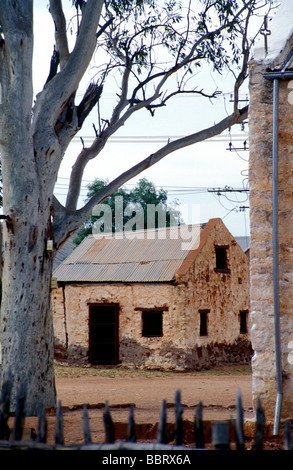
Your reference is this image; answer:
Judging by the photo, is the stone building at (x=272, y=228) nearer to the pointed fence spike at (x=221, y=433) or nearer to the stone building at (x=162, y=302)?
the pointed fence spike at (x=221, y=433)

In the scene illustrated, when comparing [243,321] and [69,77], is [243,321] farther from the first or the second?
[69,77]

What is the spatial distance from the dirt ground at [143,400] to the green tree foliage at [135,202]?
2118cm

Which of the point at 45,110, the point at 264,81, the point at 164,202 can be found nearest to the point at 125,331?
the point at 45,110

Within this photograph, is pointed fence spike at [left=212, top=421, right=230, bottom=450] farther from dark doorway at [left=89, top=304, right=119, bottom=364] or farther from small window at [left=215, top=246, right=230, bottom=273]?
small window at [left=215, top=246, right=230, bottom=273]

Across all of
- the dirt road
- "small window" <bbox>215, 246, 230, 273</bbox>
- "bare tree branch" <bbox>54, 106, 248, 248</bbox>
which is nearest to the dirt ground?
the dirt road

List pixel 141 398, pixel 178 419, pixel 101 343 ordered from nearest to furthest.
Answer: pixel 178 419 < pixel 141 398 < pixel 101 343

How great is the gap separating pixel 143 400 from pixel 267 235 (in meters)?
5.60

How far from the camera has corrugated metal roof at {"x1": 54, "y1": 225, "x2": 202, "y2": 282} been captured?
18078 mm

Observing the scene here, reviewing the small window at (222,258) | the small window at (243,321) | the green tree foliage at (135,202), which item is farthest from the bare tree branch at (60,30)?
the green tree foliage at (135,202)

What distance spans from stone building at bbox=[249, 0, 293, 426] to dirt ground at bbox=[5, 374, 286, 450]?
642 millimetres

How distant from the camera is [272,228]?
6715mm

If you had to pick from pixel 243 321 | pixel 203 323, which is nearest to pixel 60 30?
pixel 203 323

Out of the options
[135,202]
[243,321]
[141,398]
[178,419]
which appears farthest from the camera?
[135,202]

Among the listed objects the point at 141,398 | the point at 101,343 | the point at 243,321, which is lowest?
the point at 141,398
